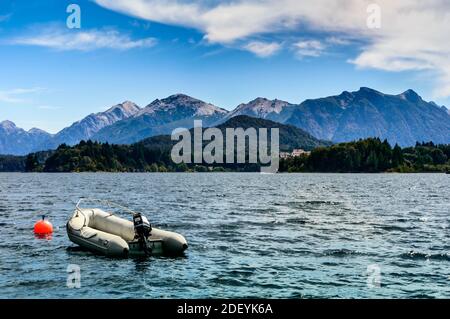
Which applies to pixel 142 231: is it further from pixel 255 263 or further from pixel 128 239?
pixel 255 263

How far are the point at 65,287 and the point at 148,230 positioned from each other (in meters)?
8.15

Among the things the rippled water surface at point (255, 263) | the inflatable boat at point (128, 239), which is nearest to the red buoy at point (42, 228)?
the rippled water surface at point (255, 263)

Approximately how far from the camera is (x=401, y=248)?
1330 inches

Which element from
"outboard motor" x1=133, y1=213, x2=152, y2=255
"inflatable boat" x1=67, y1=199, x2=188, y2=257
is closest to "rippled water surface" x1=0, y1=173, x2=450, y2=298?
"inflatable boat" x1=67, y1=199, x2=188, y2=257

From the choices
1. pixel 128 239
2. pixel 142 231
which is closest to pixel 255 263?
pixel 142 231

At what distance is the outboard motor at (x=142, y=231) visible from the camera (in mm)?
30472

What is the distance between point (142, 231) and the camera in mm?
30688

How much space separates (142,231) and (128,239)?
226cm

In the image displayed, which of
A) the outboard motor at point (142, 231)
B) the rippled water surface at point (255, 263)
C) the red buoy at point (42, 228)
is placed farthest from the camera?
the red buoy at point (42, 228)

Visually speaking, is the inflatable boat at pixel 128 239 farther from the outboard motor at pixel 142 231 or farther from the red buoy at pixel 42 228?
the red buoy at pixel 42 228

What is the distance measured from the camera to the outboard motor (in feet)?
100.0

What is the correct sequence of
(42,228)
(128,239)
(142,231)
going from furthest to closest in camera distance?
(42,228), (128,239), (142,231)
